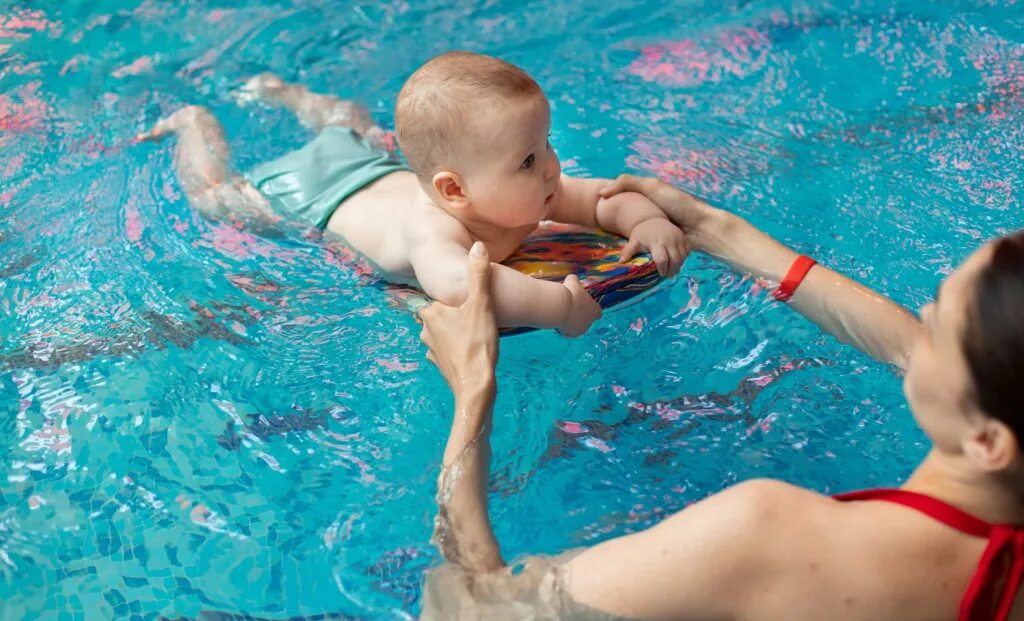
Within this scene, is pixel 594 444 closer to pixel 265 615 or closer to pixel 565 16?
pixel 265 615

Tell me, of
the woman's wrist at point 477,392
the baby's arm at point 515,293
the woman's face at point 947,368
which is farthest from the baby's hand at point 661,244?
the woman's face at point 947,368

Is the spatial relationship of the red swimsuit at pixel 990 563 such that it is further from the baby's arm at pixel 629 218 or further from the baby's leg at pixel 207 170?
the baby's leg at pixel 207 170

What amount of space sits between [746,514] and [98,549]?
167 centimetres

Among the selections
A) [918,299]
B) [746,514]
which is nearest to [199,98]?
[918,299]

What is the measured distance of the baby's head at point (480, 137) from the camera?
8.11 feet

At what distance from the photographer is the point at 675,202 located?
2879 millimetres

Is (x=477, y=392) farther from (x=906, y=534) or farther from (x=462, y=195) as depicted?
(x=906, y=534)

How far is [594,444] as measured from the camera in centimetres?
265

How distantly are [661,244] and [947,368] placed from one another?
46.5 inches

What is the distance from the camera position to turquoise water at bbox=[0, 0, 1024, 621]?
2.49 metres

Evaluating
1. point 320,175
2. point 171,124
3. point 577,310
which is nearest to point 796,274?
point 577,310

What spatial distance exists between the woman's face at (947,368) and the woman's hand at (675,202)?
1270 millimetres

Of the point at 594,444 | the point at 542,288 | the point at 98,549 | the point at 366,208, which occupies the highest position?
the point at 542,288

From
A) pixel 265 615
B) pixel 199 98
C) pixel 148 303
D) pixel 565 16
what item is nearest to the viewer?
pixel 265 615
